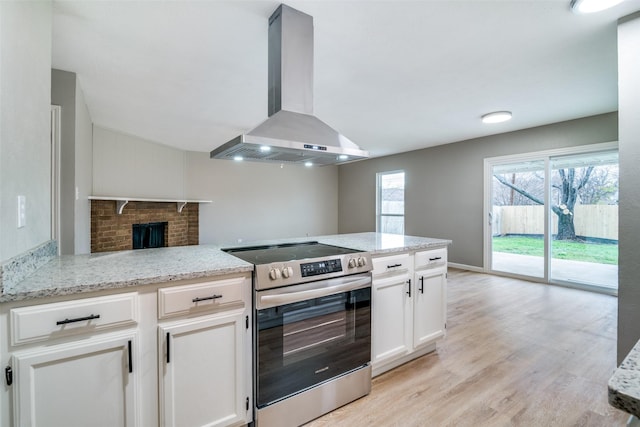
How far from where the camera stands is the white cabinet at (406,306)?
201 centimetres

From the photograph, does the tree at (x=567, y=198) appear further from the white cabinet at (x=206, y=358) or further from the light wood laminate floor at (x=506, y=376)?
the white cabinet at (x=206, y=358)

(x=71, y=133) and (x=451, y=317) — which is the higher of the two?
(x=71, y=133)

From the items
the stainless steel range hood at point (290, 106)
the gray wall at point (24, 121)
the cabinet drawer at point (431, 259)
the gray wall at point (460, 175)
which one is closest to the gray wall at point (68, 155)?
the gray wall at point (24, 121)

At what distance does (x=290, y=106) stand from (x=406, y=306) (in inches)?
64.9

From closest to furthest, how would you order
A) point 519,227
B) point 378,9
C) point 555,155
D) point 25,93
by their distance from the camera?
point 25,93, point 378,9, point 555,155, point 519,227

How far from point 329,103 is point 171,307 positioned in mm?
2844

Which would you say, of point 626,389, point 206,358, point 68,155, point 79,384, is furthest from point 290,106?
point 68,155

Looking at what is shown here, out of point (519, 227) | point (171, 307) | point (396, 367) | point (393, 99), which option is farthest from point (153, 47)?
point (519, 227)

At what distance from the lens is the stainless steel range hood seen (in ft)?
5.87

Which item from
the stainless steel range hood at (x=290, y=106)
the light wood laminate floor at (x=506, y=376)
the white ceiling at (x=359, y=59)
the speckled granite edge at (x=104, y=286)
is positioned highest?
the white ceiling at (x=359, y=59)

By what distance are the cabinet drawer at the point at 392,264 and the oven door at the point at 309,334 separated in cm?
15

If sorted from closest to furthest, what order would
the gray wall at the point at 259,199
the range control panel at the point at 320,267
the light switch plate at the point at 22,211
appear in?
1. the light switch plate at the point at 22,211
2. the range control panel at the point at 320,267
3. the gray wall at the point at 259,199

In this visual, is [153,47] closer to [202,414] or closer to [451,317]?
[202,414]

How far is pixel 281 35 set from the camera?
1840 mm
